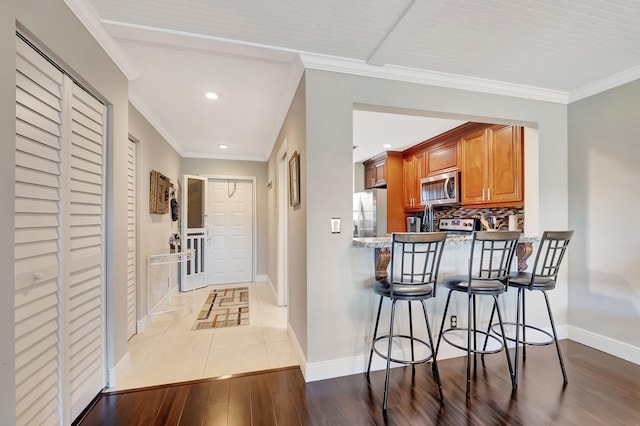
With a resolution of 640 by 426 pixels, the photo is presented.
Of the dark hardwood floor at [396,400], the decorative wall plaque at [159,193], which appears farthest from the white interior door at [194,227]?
the dark hardwood floor at [396,400]

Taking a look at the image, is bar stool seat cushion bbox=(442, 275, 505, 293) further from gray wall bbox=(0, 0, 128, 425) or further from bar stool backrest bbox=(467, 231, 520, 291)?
gray wall bbox=(0, 0, 128, 425)

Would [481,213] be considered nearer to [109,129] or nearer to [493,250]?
[493,250]

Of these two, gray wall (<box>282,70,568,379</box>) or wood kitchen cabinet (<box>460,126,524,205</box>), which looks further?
wood kitchen cabinet (<box>460,126,524,205</box>)

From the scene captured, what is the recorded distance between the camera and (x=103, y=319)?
1896 mm

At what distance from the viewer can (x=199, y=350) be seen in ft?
8.14

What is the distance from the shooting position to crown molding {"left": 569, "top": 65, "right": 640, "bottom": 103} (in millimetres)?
2270

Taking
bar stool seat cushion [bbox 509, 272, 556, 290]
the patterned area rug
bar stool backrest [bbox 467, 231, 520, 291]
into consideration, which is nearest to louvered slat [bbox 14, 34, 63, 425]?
the patterned area rug

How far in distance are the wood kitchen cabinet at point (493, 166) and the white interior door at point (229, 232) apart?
11.9 feet

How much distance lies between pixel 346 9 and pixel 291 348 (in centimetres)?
263

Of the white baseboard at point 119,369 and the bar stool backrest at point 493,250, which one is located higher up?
the bar stool backrest at point 493,250

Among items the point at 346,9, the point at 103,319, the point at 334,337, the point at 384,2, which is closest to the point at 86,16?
the point at 346,9

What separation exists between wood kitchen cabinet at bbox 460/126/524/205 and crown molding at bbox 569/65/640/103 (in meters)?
0.52

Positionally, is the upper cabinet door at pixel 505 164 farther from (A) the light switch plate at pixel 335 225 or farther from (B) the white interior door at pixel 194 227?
(B) the white interior door at pixel 194 227

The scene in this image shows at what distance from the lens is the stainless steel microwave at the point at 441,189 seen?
3621mm
